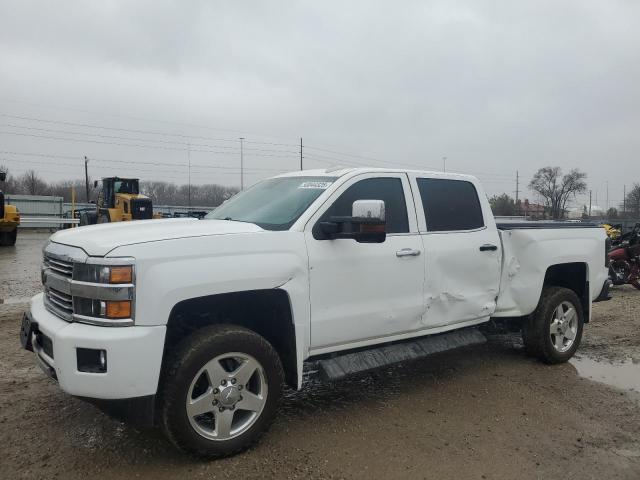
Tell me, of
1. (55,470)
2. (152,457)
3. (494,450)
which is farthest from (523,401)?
(55,470)

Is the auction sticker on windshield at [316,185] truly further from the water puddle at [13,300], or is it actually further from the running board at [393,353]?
the water puddle at [13,300]

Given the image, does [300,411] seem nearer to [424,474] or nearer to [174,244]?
[424,474]

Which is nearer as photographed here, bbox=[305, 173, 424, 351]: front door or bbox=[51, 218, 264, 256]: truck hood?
bbox=[51, 218, 264, 256]: truck hood

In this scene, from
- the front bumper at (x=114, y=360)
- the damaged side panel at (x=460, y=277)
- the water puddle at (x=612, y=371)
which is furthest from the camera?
the water puddle at (x=612, y=371)

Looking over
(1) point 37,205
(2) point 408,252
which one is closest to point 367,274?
(2) point 408,252

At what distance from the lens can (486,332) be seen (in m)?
5.41

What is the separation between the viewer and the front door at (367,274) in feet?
12.5

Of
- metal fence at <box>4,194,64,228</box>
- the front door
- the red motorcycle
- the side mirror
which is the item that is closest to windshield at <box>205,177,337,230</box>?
the front door

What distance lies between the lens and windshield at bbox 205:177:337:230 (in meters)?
4.00

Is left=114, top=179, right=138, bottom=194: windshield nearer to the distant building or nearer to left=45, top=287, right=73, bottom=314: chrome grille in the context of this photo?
left=45, top=287, right=73, bottom=314: chrome grille

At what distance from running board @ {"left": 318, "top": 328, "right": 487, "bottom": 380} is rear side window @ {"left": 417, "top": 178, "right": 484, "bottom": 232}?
976 millimetres

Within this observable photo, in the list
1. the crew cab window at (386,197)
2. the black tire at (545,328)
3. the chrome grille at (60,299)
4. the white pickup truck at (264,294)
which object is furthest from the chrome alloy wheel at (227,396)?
the black tire at (545,328)

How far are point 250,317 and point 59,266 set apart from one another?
129 cm

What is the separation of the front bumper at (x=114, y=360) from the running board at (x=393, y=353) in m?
1.30
